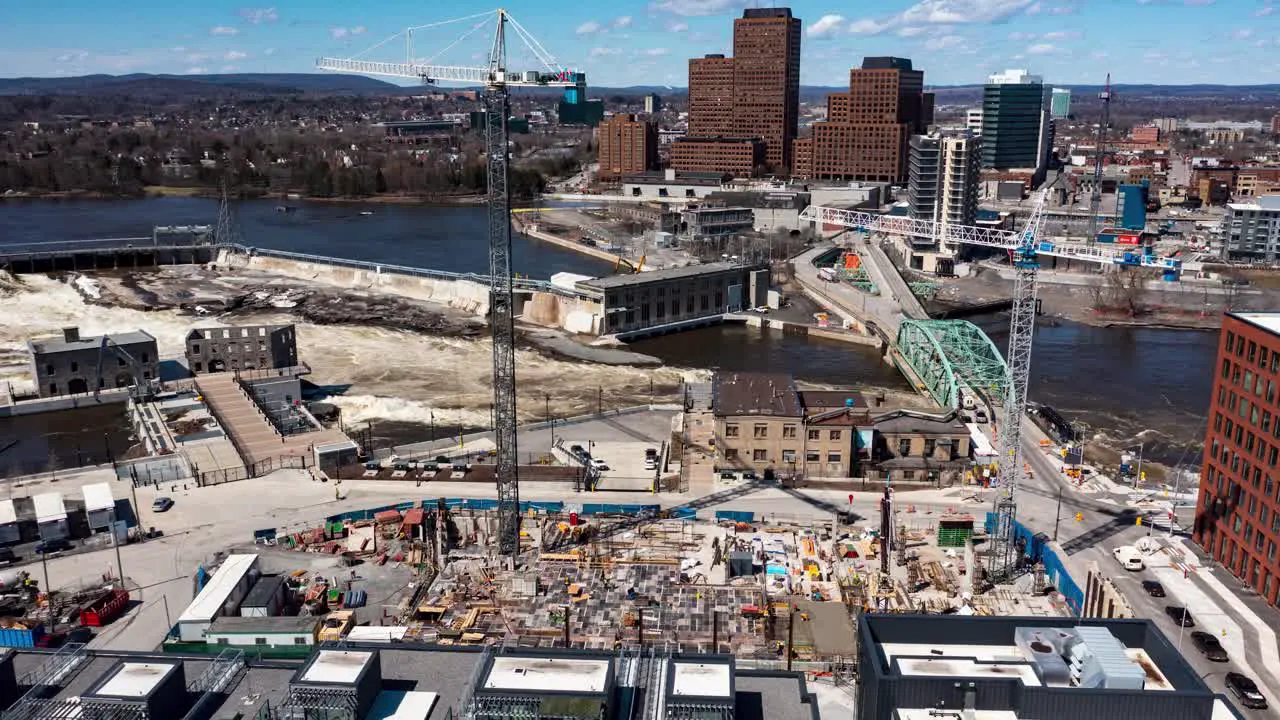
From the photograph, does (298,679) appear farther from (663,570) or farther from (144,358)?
(144,358)

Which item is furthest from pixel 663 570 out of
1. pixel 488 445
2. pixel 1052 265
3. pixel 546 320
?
pixel 1052 265

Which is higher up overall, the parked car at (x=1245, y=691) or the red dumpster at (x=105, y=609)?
the parked car at (x=1245, y=691)

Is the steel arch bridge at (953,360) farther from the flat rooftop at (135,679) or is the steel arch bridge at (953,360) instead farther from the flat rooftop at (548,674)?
the flat rooftop at (135,679)

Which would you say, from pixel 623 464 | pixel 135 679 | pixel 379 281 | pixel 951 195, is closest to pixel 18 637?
pixel 135 679

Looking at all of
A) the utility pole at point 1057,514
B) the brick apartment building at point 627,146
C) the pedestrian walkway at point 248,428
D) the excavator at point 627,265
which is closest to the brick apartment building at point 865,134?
the brick apartment building at point 627,146

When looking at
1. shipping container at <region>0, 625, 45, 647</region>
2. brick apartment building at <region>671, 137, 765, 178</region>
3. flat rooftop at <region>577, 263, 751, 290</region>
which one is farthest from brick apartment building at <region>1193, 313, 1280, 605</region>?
brick apartment building at <region>671, 137, 765, 178</region>

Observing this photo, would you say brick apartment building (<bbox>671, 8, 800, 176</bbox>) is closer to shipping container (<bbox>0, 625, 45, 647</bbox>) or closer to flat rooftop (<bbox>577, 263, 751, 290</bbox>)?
flat rooftop (<bbox>577, 263, 751, 290</bbox>)
